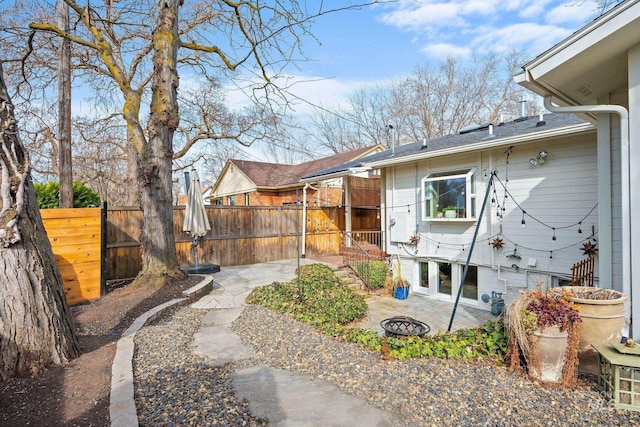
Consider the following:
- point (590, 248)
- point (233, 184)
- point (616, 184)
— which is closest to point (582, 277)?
point (590, 248)

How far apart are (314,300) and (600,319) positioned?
414cm

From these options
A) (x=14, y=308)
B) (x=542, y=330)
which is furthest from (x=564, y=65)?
(x=14, y=308)

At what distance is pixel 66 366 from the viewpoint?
9.61 feet

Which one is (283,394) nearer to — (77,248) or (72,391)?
(72,391)

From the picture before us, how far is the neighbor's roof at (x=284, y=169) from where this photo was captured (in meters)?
16.0

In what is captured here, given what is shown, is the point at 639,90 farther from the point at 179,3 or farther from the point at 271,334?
the point at 179,3

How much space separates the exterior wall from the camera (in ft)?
19.9

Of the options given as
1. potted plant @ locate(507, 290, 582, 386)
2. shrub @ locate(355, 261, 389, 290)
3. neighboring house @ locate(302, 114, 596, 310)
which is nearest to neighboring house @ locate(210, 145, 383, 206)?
neighboring house @ locate(302, 114, 596, 310)

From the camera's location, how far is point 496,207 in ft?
24.0

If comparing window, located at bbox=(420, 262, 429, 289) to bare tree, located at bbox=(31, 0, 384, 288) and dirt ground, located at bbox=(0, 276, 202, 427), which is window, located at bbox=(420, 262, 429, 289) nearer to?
bare tree, located at bbox=(31, 0, 384, 288)

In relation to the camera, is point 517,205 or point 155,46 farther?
point 517,205

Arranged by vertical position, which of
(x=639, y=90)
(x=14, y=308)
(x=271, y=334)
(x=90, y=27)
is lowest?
(x=271, y=334)

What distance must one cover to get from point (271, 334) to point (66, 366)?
2.12m

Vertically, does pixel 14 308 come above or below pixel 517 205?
below
